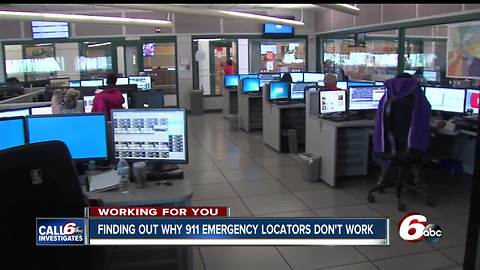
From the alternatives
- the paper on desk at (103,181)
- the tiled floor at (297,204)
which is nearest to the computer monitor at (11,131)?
the paper on desk at (103,181)

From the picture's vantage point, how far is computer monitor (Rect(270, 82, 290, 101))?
7145 millimetres

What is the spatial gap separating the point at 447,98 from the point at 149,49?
799cm

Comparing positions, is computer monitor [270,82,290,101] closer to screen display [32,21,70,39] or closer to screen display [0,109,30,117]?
screen display [0,109,30,117]

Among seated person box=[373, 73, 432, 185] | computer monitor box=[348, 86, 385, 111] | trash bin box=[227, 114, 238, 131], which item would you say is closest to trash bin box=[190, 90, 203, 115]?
trash bin box=[227, 114, 238, 131]

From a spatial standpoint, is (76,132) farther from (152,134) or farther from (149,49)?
(149,49)

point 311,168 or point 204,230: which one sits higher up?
point 204,230

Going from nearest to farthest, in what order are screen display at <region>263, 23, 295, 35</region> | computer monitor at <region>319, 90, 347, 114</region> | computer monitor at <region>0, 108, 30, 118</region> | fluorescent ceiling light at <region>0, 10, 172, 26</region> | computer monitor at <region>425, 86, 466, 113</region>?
1. computer monitor at <region>0, 108, 30, 118</region>
2. computer monitor at <region>425, 86, 466, 113</region>
3. computer monitor at <region>319, 90, 347, 114</region>
4. fluorescent ceiling light at <region>0, 10, 172, 26</region>
5. screen display at <region>263, 23, 295, 35</region>

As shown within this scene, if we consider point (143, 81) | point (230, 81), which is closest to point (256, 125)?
point (230, 81)

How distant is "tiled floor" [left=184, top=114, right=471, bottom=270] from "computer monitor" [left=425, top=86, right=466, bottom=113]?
83cm

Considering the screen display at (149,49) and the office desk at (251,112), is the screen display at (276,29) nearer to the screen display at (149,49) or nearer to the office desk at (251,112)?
the screen display at (149,49)

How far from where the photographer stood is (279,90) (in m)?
7.18

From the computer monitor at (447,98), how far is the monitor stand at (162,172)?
3545 mm

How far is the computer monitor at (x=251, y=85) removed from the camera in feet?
28.7

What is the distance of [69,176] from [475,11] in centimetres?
561
